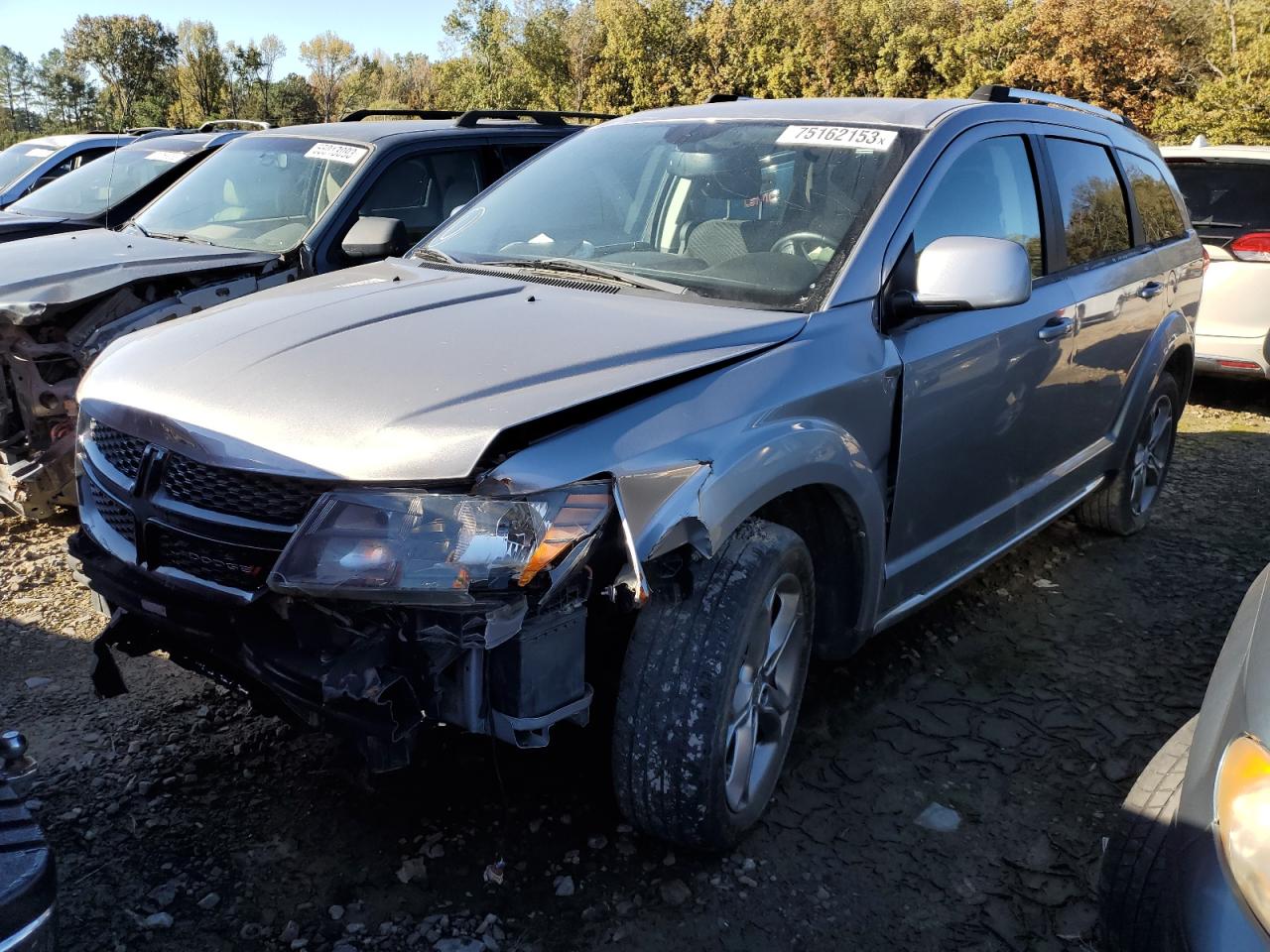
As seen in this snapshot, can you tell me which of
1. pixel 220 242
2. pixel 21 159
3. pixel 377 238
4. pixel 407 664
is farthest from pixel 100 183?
pixel 407 664

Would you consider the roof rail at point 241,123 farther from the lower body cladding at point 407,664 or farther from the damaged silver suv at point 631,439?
the lower body cladding at point 407,664

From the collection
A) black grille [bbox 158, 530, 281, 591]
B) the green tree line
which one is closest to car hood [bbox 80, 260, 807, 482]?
black grille [bbox 158, 530, 281, 591]

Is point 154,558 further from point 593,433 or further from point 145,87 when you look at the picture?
point 145,87

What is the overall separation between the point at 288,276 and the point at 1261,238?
20.7ft

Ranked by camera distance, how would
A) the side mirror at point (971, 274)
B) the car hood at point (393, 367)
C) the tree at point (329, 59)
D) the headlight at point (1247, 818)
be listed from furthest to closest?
the tree at point (329, 59)
the side mirror at point (971, 274)
the car hood at point (393, 367)
the headlight at point (1247, 818)

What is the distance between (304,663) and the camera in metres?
2.14

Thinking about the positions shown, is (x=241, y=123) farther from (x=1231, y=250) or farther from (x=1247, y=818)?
(x=1247, y=818)

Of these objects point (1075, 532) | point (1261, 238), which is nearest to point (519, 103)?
point (1261, 238)

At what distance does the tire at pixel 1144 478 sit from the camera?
15.6 feet

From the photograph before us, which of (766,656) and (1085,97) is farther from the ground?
(1085,97)

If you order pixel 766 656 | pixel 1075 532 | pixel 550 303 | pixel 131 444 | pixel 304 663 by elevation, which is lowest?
pixel 1075 532

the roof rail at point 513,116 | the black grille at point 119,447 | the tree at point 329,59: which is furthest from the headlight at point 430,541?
the tree at point 329,59

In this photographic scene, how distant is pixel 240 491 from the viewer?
2250 millimetres

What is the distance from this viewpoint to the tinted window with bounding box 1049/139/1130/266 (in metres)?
3.88
